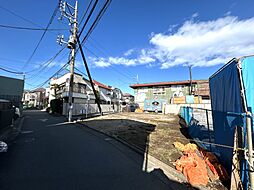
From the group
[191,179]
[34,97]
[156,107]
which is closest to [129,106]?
[156,107]

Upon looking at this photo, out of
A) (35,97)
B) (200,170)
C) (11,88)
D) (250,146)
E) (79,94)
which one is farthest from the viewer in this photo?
→ (35,97)

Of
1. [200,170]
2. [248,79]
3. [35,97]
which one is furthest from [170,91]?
[35,97]

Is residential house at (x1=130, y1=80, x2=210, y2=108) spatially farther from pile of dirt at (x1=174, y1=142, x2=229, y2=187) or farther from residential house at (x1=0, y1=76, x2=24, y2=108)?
pile of dirt at (x1=174, y1=142, x2=229, y2=187)

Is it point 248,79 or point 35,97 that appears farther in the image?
point 35,97

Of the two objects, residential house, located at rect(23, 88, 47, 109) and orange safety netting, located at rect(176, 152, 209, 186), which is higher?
residential house, located at rect(23, 88, 47, 109)

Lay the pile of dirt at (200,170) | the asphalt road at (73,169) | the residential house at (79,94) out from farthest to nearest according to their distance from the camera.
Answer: the residential house at (79,94) < the pile of dirt at (200,170) < the asphalt road at (73,169)

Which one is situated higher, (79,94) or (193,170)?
(79,94)

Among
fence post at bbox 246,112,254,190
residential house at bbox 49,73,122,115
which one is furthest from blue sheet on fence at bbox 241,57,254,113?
residential house at bbox 49,73,122,115

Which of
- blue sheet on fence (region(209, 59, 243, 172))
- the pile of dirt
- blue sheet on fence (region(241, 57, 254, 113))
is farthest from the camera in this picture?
the pile of dirt

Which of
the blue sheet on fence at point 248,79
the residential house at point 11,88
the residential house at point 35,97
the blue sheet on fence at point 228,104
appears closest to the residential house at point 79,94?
the residential house at point 11,88

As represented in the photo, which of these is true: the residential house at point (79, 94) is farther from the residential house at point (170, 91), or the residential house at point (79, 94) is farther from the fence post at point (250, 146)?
the fence post at point (250, 146)

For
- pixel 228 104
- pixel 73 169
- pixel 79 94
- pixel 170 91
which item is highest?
pixel 170 91

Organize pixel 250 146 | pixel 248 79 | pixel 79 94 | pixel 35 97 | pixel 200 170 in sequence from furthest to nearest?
1. pixel 35 97
2. pixel 79 94
3. pixel 200 170
4. pixel 248 79
5. pixel 250 146

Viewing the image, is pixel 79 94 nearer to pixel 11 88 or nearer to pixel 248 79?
pixel 11 88
